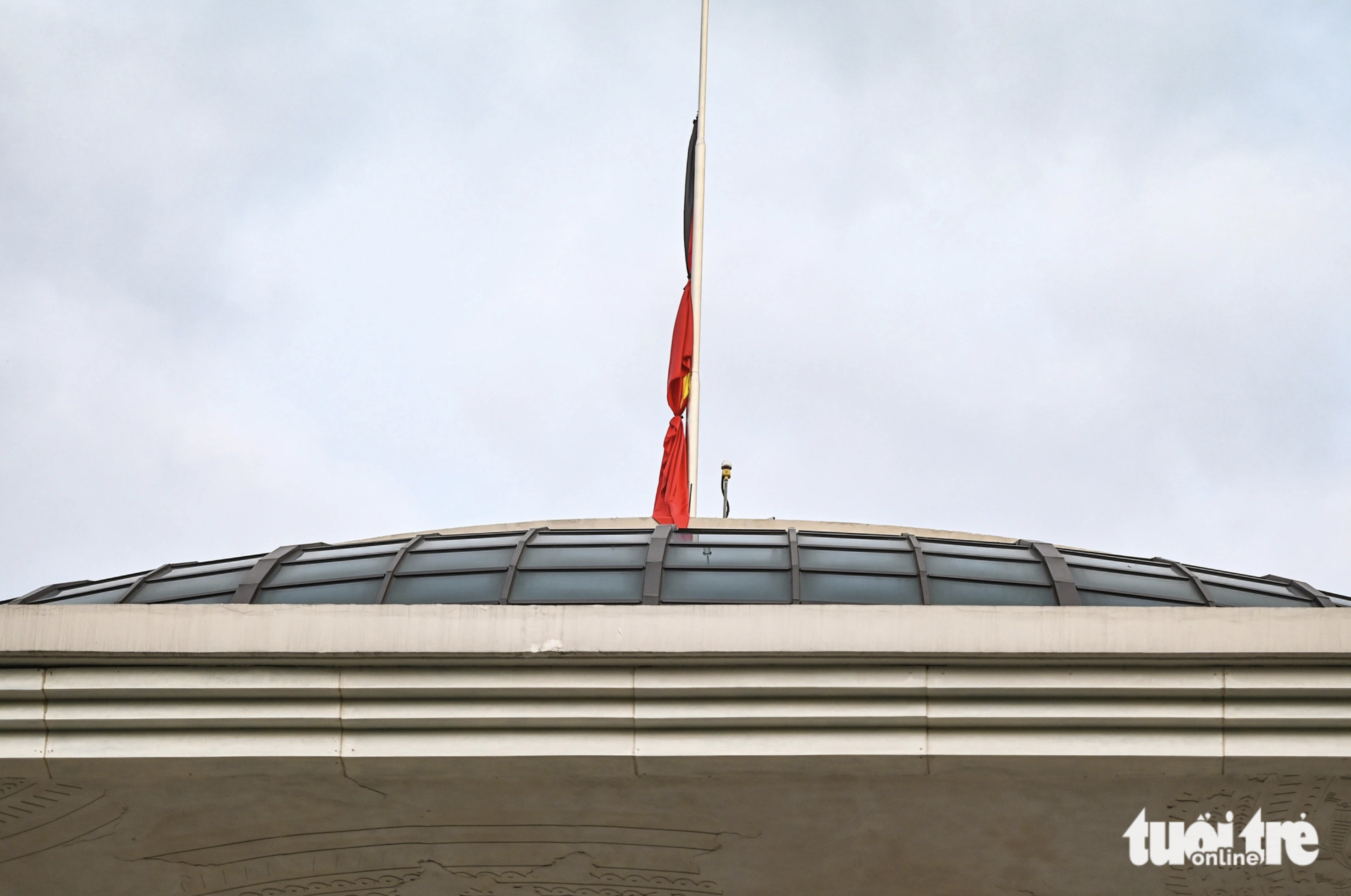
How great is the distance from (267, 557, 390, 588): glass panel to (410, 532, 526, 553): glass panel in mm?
506

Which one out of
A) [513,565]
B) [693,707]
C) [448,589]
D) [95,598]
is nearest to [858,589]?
[693,707]

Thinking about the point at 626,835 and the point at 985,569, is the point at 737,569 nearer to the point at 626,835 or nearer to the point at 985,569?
the point at 985,569

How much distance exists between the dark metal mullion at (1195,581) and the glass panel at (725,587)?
14.7 ft

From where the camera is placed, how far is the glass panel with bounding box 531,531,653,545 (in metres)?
16.0

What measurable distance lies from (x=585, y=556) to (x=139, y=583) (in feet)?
16.8

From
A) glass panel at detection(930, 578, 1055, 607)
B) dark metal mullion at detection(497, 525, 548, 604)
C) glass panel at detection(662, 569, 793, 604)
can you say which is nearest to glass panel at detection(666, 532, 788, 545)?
glass panel at detection(662, 569, 793, 604)

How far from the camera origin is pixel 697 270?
83.9 ft

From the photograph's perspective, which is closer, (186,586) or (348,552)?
(186,586)

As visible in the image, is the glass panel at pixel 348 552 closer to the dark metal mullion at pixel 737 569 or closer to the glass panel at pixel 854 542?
the dark metal mullion at pixel 737 569

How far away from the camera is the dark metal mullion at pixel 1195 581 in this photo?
50.2ft

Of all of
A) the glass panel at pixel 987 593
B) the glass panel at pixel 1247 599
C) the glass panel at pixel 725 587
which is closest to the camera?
the glass panel at pixel 725 587

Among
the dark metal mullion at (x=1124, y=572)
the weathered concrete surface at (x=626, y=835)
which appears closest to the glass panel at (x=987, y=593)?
→ the dark metal mullion at (x=1124, y=572)

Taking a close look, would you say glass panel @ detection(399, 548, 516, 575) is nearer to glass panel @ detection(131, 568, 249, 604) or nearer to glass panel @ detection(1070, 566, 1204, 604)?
glass panel @ detection(131, 568, 249, 604)

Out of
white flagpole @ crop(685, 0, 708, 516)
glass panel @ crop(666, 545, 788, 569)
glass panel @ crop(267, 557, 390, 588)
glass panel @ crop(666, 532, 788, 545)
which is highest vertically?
white flagpole @ crop(685, 0, 708, 516)
